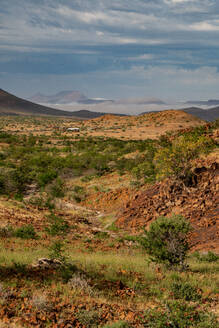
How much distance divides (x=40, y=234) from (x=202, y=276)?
290 inches

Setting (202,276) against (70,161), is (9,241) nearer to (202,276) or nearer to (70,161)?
(202,276)

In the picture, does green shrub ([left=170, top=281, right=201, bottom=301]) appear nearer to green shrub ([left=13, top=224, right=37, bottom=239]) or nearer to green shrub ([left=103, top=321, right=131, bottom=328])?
green shrub ([left=103, top=321, right=131, bottom=328])

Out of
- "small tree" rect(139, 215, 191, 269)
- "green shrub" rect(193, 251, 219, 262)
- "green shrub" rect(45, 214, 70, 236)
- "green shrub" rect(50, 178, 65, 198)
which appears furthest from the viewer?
"green shrub" rect(50, 178, 65, 198)

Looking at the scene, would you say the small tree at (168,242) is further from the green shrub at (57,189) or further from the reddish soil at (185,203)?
the green shrub at (57,189)

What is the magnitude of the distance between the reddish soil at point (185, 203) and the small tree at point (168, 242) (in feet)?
14.8

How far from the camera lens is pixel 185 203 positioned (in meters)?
16.1

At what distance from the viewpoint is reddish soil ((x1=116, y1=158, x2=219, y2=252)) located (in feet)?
46.9

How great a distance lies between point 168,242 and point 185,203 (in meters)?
7.54

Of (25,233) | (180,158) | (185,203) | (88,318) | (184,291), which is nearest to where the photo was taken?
(88,318)

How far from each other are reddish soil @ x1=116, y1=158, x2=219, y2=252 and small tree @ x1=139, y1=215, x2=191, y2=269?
14.8 feet

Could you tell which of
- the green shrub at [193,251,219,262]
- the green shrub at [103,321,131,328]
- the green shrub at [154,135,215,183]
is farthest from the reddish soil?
the green shrub at [103,321,131,328]

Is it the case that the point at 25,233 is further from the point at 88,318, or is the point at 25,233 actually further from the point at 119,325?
the point at 119,325

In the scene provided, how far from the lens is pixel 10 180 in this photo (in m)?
22.0

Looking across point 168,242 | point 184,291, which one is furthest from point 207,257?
point 184,291
